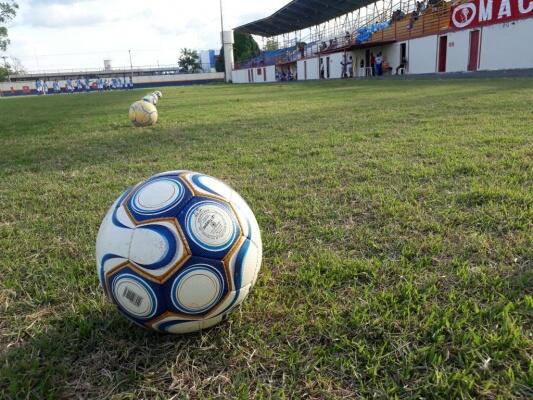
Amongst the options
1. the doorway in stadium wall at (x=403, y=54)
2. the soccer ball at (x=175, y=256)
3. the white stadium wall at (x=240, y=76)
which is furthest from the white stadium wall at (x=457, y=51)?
the white stadium wall at (x=240, y=76)

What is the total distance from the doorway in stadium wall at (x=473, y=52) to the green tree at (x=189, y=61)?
72801 millimetres

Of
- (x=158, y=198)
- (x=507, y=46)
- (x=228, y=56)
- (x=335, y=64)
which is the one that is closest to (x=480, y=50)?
(x=507, y=46)

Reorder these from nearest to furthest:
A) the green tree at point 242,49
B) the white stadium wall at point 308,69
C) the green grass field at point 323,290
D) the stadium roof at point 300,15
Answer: the green grass field at point 323,290 < the white stadium wall at point 308,69 < the stadium roof at point 300,15 < the green tree at point 242,49

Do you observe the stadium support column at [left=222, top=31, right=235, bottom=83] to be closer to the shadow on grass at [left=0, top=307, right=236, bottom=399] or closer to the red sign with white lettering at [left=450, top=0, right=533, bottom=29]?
the red sign with white lettering at [left=450, top=0, right=533, bottom=29]

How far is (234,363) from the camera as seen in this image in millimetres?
1778

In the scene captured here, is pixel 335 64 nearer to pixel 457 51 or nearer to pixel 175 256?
pixel 457 51

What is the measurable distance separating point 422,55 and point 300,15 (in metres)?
29.6

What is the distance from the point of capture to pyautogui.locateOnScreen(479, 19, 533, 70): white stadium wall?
2086 cm

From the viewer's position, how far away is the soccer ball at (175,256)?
68.5 inches

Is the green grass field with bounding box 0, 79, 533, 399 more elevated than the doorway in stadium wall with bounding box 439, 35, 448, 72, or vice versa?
the doorway in stadium wall with bounding box 439, 35, 448, 72

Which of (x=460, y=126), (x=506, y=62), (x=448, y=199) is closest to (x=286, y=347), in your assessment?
(x=448, y=199)

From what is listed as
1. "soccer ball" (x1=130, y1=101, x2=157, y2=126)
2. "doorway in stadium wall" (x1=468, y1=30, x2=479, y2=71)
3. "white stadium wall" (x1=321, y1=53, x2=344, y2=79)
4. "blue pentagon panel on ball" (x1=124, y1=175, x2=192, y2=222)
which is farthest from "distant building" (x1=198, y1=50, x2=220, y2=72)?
"blue pentagon panel on ball" (x1=124, y1=175, x2=192, y2=222)

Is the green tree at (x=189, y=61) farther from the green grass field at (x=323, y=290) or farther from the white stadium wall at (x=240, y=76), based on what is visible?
the green grass field at (x=323, y=290)

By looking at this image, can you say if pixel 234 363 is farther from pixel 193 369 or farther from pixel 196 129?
pixel 196 129
